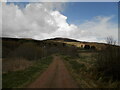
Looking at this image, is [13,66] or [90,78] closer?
[90,78]

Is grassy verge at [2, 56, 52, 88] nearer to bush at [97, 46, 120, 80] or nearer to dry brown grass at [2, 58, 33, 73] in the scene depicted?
dry brown grass at [2, 58, 33, 73]

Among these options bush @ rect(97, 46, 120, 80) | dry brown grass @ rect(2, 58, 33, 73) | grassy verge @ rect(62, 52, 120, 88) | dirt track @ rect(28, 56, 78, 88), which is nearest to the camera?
dirt track @ rect(28, 56, 78, 88)

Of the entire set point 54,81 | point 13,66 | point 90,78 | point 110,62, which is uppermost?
point 110,62

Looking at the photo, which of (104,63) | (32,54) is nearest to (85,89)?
(104,63)

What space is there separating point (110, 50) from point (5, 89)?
942cm

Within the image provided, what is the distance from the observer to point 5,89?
11.0 meters

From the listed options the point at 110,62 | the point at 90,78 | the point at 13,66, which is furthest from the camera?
the point at 13,66

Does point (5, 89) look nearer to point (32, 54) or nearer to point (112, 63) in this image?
point (112, 63)

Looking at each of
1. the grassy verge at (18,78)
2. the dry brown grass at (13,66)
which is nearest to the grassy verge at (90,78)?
the grassy verge at (18,78)

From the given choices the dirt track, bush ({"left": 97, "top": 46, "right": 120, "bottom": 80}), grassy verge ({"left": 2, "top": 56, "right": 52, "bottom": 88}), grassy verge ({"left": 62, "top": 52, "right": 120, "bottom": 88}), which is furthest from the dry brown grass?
bush ({"left": 97, "top": 46, "right": 120, "bottom": 80})

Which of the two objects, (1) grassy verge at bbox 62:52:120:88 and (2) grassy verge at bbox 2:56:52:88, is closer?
(1) grassy verge at bbox 62:52:120:88

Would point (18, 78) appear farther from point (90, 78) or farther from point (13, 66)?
point (13, 66)

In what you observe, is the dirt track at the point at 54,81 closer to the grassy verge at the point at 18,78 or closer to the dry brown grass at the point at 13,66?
the grassy verge at the point at 18,78

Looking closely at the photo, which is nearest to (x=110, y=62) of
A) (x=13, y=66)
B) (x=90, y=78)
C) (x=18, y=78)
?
(x=90, y=78)
